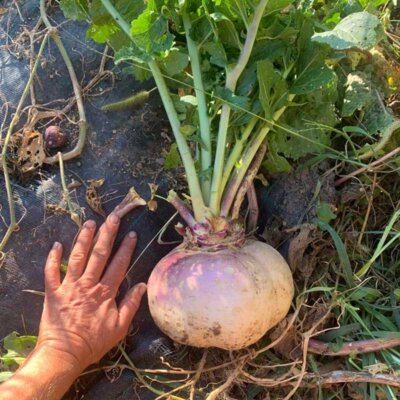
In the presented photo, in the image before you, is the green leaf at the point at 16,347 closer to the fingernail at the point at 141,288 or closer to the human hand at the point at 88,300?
the human hand at the point at 88,300

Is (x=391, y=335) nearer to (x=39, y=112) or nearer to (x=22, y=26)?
(x=39, y=112)

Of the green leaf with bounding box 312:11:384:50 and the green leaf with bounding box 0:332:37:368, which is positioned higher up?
the green leaf with bounding box 312:11:384:50

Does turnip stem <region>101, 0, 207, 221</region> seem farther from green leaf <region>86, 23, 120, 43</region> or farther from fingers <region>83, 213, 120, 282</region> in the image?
fingers <region>83, 213, 120, 282</region>

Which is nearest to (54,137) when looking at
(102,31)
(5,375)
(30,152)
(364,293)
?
(30,152)

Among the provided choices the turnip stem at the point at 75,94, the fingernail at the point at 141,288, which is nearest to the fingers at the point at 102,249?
the fingernail at the point at 141,288

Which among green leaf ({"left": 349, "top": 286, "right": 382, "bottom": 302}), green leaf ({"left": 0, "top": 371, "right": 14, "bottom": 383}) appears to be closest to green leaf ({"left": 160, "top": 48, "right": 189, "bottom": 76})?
green leaf ({"left": 349, "top": 286, "right": 382, "bottom": 302})

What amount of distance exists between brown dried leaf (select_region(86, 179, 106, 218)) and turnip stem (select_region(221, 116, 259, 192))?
375 mm

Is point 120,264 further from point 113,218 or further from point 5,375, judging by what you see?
point 5,375

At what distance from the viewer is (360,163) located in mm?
1648

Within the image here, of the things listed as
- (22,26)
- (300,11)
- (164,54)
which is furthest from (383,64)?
(22,26)

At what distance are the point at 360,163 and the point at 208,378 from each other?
2.34 ft

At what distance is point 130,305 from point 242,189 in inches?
17.0

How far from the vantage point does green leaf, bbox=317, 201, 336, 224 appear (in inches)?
63.4

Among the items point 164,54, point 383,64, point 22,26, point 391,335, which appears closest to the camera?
point 164,54
